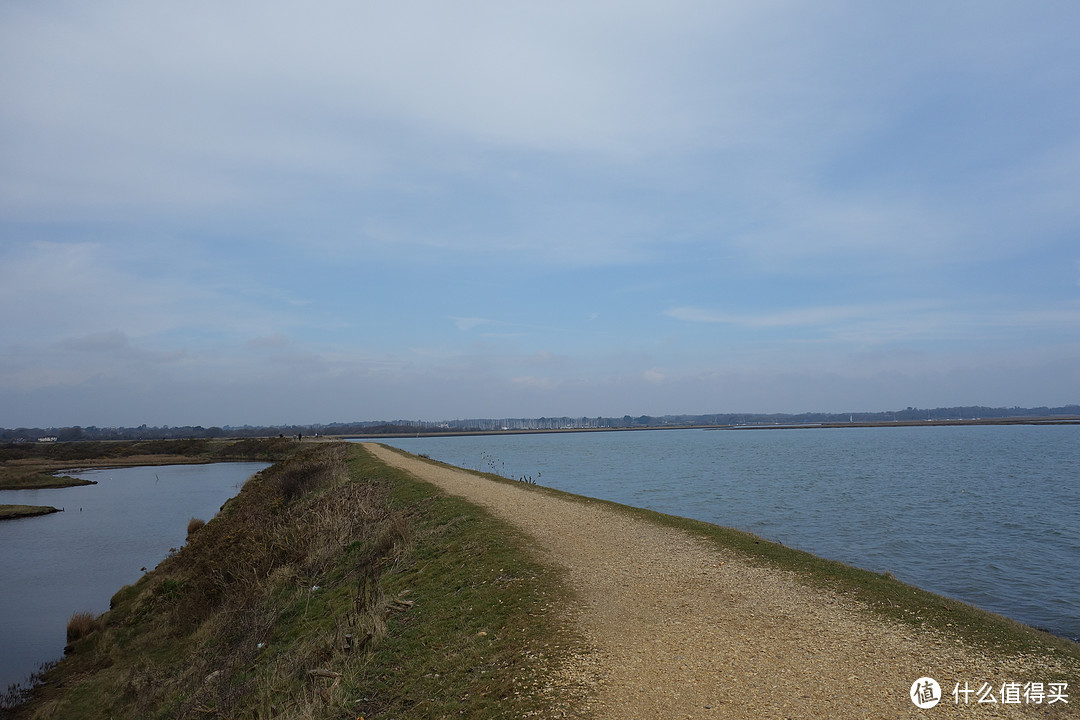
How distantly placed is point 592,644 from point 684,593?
8.95 feet

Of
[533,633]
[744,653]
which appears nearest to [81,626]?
[533,633]

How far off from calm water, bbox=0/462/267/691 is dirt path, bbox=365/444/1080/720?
49.6 ft

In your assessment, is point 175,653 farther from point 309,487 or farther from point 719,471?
point 719,471

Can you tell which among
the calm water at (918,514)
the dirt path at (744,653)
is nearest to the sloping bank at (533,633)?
the dirt path at (744,653)

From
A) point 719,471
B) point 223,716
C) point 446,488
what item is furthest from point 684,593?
point 719,471

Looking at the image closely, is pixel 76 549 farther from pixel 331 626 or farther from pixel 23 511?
pixel 331 626

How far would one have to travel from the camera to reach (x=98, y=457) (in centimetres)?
9656

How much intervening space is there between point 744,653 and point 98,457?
376ft

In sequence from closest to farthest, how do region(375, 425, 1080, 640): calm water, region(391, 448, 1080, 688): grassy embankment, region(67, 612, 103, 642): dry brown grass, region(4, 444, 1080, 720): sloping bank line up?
region(4, 444, 1080, 720): sloping bank, region(391, 448, 1080, 688): grassy embankment, region(375, 425, 1080, 640): calm water, region(67, 612, 103, 642): dry brown grass

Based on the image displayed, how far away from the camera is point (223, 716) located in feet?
31.3

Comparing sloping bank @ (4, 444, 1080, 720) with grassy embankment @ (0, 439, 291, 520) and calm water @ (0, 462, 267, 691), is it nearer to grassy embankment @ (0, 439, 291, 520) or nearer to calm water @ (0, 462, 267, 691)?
calm water @ (0, 462, 267, 691)

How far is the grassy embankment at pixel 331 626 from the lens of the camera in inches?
321

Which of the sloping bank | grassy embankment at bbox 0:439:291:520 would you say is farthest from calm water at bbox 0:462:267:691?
grassy embankment at bbox 0:439:291:520

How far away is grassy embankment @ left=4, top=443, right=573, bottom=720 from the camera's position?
8.15 m
